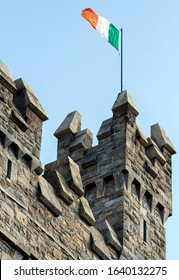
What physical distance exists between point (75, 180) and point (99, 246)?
1.46 meters

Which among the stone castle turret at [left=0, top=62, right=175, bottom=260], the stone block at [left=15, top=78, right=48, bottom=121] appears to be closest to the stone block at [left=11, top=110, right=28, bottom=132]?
the stone castle turret at [left=0, top=62, right=175, bottom=260]

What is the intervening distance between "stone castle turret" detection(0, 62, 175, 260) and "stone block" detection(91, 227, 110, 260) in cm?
3

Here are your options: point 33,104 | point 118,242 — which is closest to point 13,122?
point 33,104

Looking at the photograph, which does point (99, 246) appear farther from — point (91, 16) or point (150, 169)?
point (91, 16)

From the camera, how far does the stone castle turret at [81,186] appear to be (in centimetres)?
3038

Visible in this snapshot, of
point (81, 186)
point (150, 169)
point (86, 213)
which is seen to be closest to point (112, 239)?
point (86, 213)

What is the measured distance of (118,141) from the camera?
35531 millimetres

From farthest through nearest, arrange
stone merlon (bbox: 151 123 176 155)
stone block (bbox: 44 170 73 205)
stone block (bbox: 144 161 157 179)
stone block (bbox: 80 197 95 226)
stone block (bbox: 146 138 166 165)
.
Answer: stone merlon (bbox: 151 123 176 155) → stone block (bbox: 146 138 166 165) → stone block (bbox: 144 161 157 179) → stone block (bbox: 80 197 95 226) → stone block (bbox: 44 170 73 205)

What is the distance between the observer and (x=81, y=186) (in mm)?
32781

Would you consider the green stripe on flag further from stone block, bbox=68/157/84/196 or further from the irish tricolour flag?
stone block, bbox=68/157/84/196

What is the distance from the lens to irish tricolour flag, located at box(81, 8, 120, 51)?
39438 millimetres

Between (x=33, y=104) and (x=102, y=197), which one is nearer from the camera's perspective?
(x=33, y=104)
